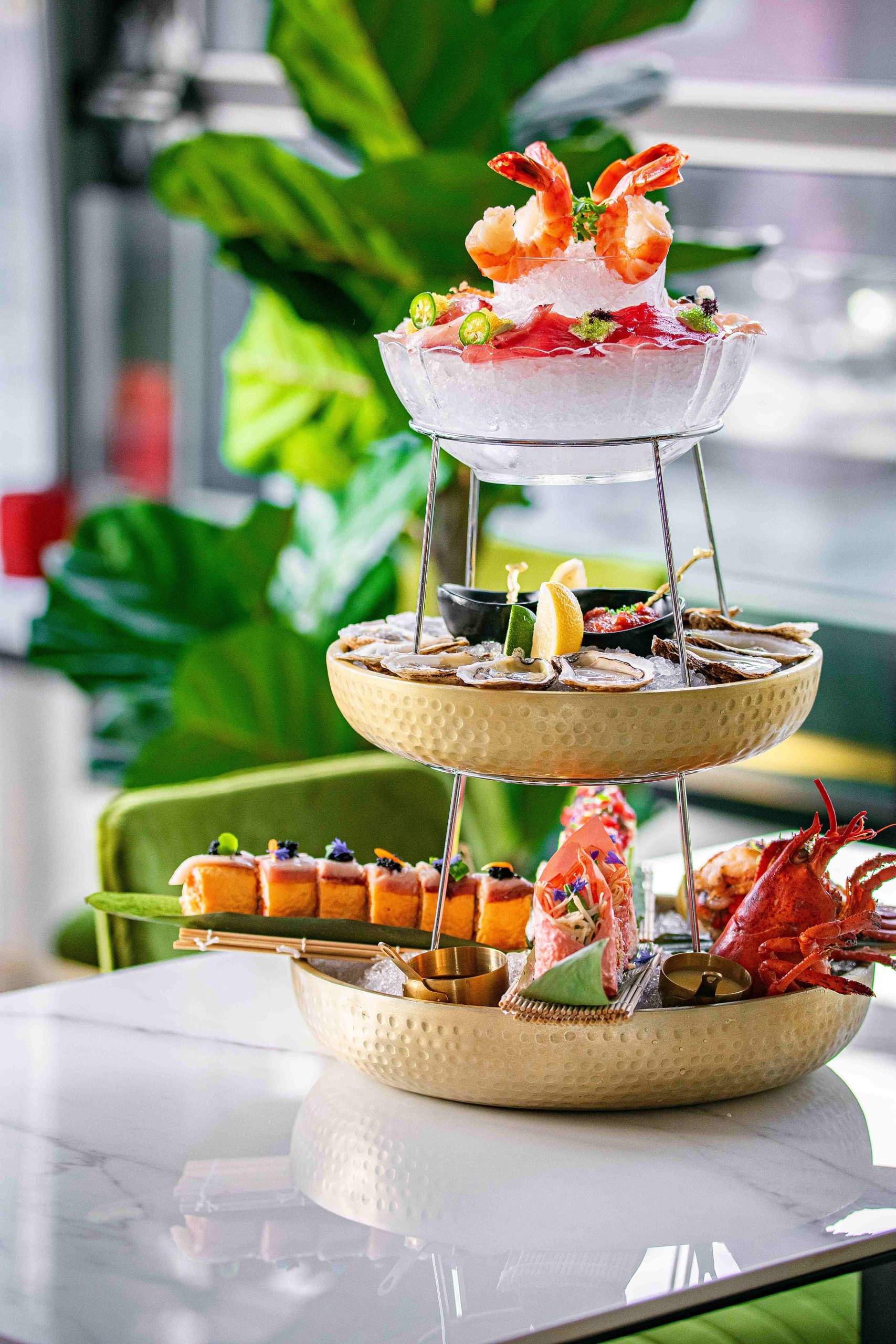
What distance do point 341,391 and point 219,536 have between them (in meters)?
0.40

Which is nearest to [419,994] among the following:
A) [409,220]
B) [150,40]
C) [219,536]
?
[409,220]

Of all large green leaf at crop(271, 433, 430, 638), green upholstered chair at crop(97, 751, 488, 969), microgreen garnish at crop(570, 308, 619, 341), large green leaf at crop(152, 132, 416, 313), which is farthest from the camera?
large green leaf at crop(271, 433, 430, 638)

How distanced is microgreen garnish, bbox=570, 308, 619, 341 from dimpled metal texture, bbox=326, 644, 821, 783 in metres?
0.23

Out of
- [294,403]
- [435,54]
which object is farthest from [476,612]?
[294,403]

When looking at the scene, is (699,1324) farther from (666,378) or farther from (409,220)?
(409,220)

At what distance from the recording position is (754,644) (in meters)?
1.20

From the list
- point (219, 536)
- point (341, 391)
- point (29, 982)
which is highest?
point (341, 391)

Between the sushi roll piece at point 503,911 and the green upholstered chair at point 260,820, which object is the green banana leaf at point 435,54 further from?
the sushi roll piece at point 503,911

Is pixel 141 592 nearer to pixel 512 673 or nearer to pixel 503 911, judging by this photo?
pixel 503 911

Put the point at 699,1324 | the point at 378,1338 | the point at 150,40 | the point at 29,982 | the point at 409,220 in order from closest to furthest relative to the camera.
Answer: the point at 378,1338 < the point at 699,1324 < the point at 409,220 < the point at 29,982 < the point at 150,40

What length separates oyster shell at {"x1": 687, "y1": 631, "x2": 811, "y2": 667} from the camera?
1.16m

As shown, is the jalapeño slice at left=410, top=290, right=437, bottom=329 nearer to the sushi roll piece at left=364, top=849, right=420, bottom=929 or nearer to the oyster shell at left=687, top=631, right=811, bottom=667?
the oyster shell at left=687, top=631, right=811, bottom=667

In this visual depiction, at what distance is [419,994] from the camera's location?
43.9 inches

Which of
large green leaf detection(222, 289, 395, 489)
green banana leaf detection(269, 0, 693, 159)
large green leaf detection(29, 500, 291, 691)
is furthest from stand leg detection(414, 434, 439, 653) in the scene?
large green leaf detection(222, 289, 395, 489)
